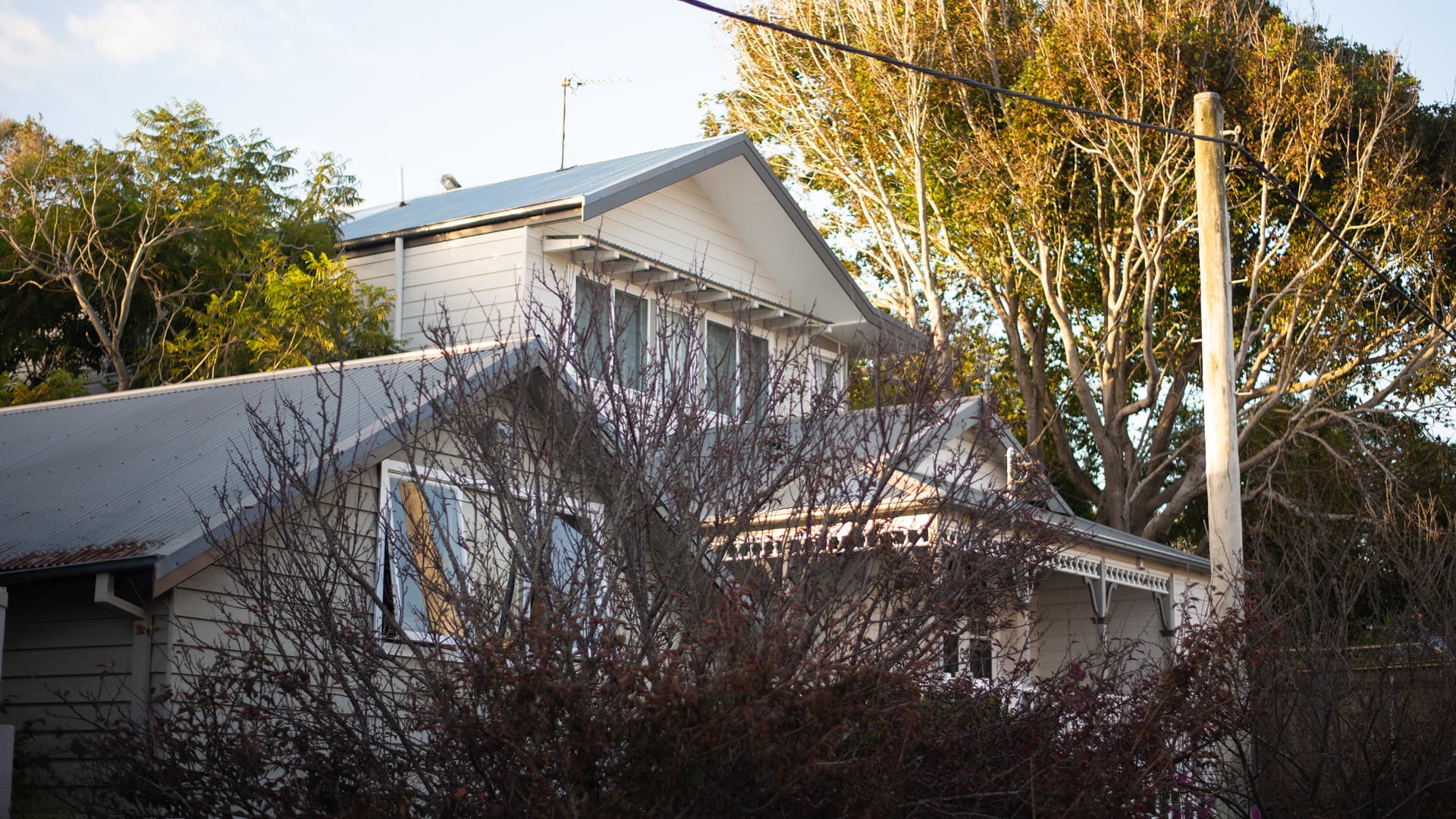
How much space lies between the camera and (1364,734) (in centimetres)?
983

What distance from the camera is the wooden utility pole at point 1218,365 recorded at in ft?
33.1

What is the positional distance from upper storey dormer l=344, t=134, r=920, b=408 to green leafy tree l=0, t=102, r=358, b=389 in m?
1.06

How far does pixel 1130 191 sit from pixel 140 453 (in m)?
18.6

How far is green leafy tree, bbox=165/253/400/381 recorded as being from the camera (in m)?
15.5

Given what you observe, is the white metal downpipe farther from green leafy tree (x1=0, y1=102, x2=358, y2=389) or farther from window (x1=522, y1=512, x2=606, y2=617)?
window (x1=522, y1=512, x2=606, y2=617)

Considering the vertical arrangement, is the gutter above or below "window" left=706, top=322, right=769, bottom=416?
below

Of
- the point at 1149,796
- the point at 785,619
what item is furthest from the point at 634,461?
the point at 1149,796

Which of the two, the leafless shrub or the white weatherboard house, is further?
the white weatherboard house

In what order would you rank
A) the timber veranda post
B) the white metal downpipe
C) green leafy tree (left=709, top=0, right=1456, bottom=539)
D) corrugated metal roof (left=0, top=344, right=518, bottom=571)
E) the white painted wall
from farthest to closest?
green leafy tree (left=709, top=0, right=1456, bottom=539) < the white metal downpipe < the white painted wall < the timber veranda post < corrugated metal roof (left=0, top=344, right=518, bottom=571)

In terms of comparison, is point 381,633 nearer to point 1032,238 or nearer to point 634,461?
point 634,461

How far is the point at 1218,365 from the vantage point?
34.7 ft

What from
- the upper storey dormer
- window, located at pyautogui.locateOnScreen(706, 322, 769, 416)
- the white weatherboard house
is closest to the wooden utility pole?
the white weatherboard house

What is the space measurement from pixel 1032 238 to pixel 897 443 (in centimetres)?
1995

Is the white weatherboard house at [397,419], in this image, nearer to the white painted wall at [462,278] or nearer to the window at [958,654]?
the white painted wall at [462,278]
